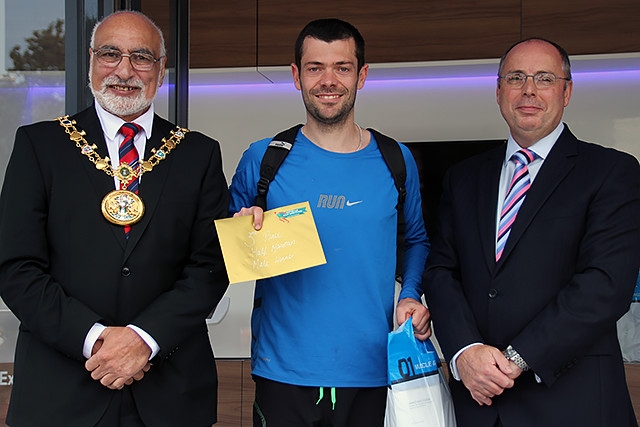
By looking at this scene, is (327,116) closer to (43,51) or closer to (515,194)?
(515,194)

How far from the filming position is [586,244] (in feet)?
6.82

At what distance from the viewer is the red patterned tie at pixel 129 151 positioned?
2.04 metres

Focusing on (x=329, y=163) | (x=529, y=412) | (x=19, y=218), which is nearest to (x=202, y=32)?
(x=329, y=163)

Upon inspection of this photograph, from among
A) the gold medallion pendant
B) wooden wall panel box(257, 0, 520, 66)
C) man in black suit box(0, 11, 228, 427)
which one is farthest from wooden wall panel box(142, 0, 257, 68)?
the gold medallion pendant

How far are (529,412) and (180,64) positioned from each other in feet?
5.48

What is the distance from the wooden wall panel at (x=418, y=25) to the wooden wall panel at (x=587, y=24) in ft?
0.41

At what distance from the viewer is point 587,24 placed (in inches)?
171

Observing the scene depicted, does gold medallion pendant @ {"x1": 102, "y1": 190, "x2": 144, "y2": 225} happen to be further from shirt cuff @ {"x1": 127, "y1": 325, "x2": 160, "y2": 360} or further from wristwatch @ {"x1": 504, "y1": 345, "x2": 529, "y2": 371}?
wristwatch @ {"x1": 504, "y1": 345, "x2": 529, "y2": 371}

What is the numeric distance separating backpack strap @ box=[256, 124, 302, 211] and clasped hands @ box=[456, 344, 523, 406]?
70 centimetres

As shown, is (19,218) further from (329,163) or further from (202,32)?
(202,32)

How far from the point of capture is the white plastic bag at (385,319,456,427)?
7.07 ft

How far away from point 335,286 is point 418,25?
2.61 meters

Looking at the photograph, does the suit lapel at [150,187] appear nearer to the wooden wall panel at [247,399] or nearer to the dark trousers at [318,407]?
the dark trousers at [318,407]

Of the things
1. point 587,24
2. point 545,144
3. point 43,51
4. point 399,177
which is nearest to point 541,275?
point 545,144
